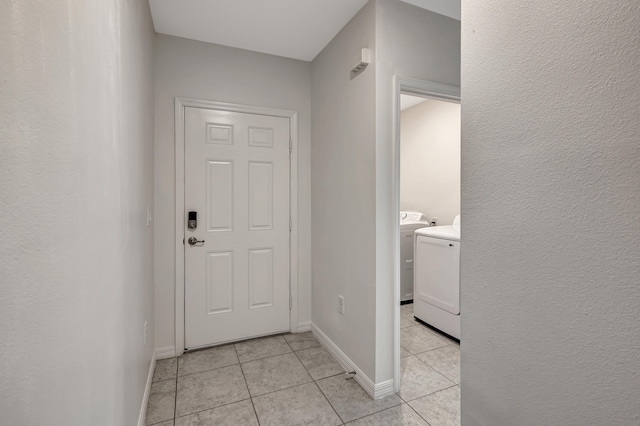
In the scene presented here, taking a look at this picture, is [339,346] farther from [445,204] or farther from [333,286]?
[445,204]

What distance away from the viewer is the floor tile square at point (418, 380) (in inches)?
77.7

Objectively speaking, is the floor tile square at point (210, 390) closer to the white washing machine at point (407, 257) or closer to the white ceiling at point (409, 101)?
the white washing machine at point (407, 257)

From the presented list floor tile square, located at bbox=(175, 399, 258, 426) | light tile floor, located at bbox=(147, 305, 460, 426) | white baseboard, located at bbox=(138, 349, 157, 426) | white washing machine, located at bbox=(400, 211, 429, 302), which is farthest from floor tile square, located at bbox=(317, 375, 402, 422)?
white washing machine, located at bbox=(400, 211, 429, 302)

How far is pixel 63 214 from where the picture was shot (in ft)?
2.24

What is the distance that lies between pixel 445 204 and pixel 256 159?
A: 7.67ft

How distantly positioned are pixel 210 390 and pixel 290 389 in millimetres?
534

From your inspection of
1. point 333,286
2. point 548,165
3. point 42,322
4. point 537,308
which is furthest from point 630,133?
point 333,286

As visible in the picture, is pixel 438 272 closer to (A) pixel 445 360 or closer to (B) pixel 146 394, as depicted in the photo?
(A) pixel 445 360

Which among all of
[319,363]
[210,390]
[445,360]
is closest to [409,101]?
[445,360]

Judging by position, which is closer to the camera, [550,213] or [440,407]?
[550,213]

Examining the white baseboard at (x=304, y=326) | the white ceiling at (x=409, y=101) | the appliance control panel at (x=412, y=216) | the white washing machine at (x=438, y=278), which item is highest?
the white ceiling at (x=409, y=101)

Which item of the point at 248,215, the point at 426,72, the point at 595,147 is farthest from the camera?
the point at 248,215

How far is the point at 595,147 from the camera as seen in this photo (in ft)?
2.34

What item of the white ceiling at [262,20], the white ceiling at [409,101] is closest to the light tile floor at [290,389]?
the white ceiling at [262,20]
